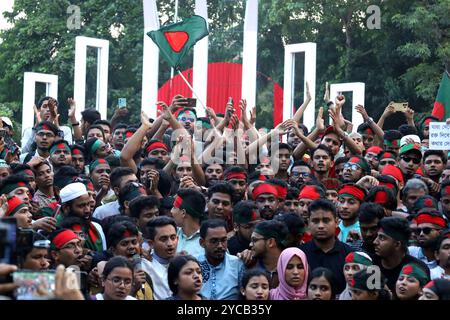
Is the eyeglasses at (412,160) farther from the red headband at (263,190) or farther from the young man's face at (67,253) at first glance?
the young man's face at (67,253)

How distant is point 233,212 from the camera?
10.1 meters

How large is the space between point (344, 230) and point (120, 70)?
65.2 ft

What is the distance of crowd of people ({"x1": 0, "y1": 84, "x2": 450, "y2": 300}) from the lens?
28.4 feet

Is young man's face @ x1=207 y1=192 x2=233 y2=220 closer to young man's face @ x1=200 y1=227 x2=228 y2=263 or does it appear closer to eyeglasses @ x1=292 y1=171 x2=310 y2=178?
young man's face @ x1=200 y1=227 x2=228 y2=263

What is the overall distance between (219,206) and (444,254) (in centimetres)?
213

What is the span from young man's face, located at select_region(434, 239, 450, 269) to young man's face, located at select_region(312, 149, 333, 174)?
10.3 ft

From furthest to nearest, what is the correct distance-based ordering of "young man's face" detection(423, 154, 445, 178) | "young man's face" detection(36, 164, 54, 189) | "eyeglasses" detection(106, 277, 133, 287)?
"young man's face" detection(423, 154, 445, 178), "young man's face" detection(36, 164, 54, 189), "eyeglasses" detection(106, 277, 133, 287)

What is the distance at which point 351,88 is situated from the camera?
18047 millimetres

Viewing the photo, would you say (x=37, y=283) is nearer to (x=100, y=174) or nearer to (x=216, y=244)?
(x=216, y=244)

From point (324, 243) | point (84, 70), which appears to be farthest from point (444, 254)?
point (84, 70)

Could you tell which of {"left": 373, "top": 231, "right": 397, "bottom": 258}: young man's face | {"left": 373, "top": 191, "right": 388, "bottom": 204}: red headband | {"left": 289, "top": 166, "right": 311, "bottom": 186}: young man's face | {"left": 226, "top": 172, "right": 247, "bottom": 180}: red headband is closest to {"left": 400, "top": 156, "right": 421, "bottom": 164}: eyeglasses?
{"left": 289, "top": 166, "right": 311, "bottom": 186}: young man's face

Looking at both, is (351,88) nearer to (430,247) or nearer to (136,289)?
(430,247)
